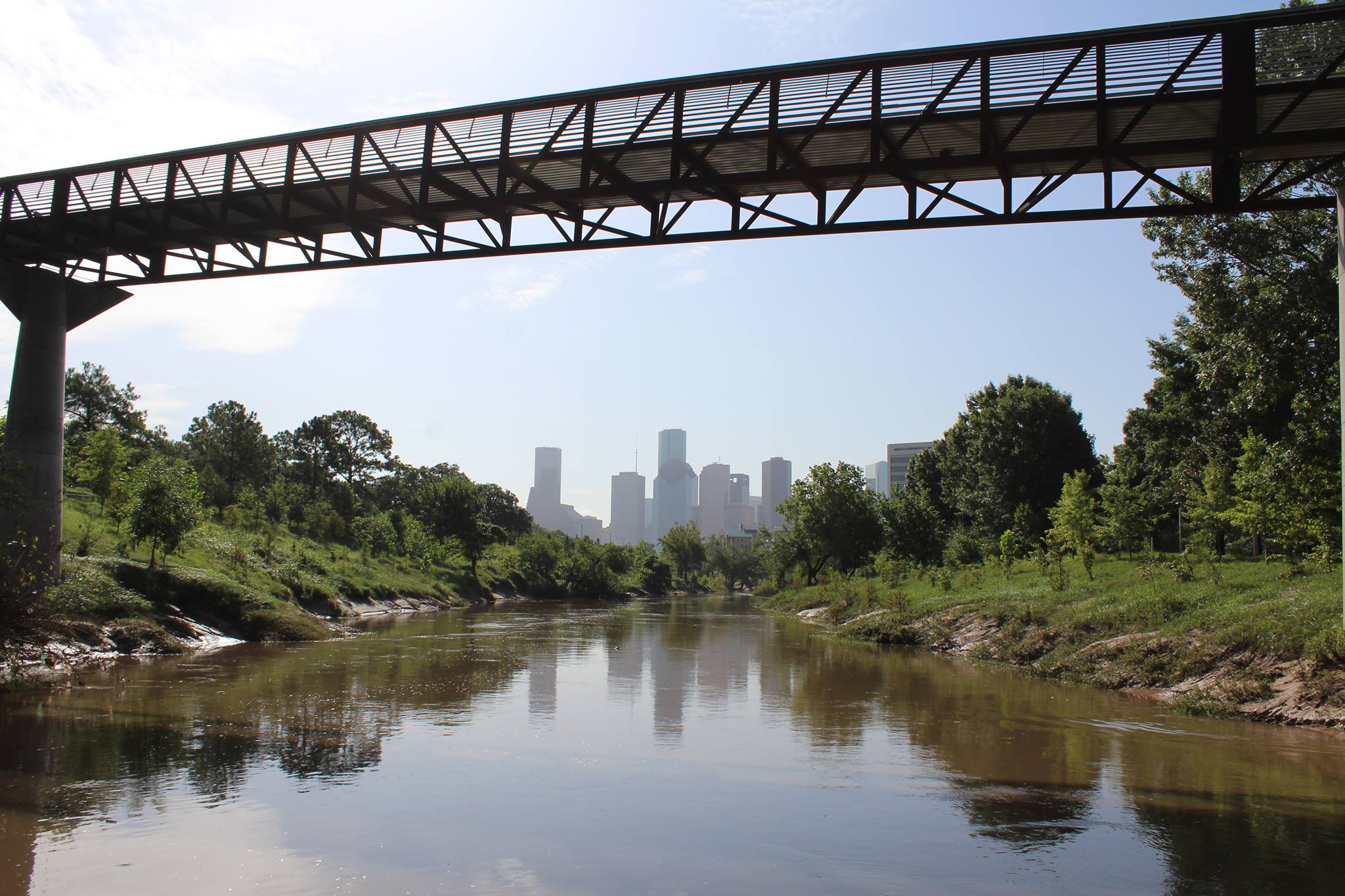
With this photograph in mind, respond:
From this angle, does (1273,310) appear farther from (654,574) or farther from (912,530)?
(654,574)

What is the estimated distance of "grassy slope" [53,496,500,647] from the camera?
24203 mm

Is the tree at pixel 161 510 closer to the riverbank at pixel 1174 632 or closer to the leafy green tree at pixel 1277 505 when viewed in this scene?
the riverbank at pixel 1174 632

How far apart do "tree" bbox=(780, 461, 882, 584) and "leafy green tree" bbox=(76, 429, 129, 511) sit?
46161 mm

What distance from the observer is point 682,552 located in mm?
→ 138875

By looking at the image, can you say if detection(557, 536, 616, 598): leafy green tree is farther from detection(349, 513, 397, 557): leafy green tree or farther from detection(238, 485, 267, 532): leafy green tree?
detection(238, 485, 267, 532): leafy green tree

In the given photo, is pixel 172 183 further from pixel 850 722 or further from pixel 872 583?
pixel 872 583

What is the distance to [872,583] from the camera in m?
48.5

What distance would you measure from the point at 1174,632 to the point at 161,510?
30.7m

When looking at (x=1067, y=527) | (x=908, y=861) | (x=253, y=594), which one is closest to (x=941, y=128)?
(x=908, y=861)

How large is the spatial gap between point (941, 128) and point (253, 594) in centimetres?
2713

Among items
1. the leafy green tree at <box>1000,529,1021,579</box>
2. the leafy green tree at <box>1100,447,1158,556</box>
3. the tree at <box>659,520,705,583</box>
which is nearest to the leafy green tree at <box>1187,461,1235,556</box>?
the leafy green tree at <box>1100,447,1158,556</box>

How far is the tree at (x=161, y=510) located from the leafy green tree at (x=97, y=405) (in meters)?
48.6

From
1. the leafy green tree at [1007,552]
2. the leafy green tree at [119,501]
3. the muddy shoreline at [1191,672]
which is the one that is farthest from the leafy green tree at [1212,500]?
the leafy green tree at [119,501]

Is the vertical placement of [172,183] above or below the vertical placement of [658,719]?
above
